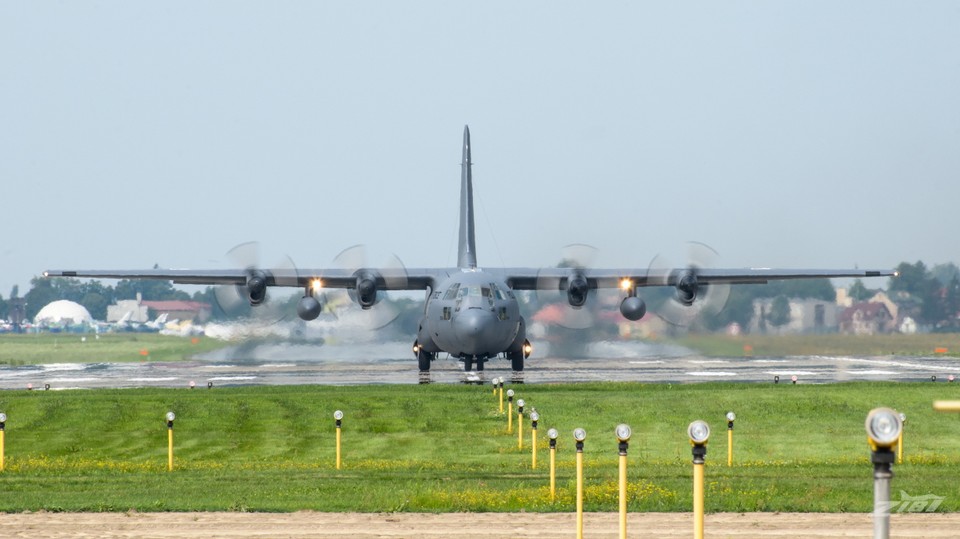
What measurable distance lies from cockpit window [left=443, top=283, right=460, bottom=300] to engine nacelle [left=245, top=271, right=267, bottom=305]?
8543mm

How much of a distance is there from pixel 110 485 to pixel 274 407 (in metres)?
14.2

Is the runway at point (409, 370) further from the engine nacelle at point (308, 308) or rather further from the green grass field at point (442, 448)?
the green grass field at point (442, 448)

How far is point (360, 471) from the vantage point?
78.4 feet

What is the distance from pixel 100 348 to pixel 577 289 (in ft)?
103

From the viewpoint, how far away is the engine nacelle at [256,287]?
172 ft

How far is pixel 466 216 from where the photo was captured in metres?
56.6


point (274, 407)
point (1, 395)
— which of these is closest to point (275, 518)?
point (274, 407)

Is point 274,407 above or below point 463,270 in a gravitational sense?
below

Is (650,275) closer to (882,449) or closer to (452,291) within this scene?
(452,291)

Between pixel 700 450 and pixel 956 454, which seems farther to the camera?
pixel 956 454

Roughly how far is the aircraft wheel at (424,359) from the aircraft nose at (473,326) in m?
6.34

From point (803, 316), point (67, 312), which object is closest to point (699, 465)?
point (803, 316)

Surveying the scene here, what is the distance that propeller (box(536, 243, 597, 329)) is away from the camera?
174 ft

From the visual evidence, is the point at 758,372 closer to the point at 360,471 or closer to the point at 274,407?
the point at 274,407
